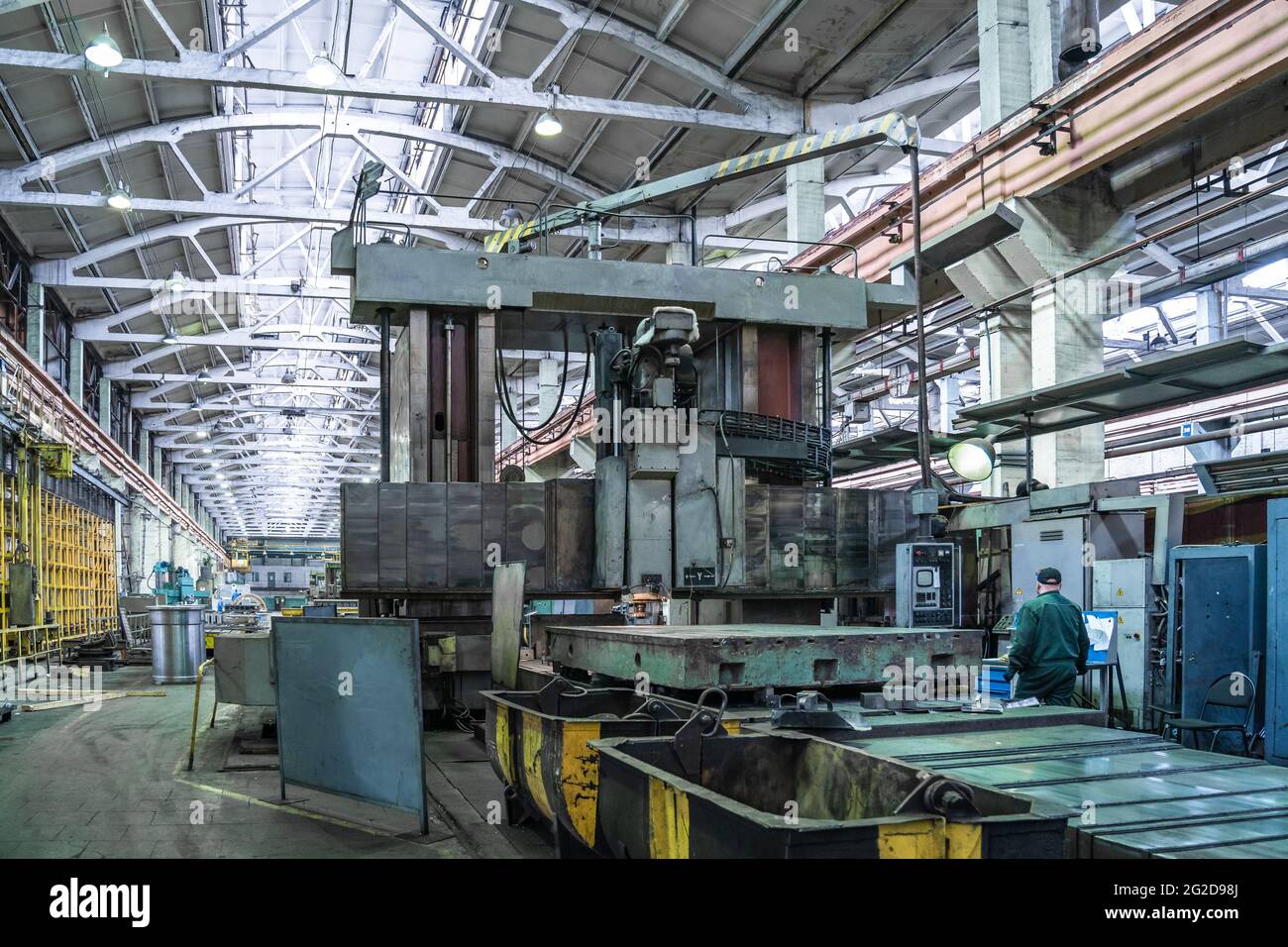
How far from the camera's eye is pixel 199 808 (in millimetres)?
5422

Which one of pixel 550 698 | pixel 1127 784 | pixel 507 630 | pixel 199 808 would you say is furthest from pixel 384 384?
pixel 1127 784

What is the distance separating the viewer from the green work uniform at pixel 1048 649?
5766 millimetres

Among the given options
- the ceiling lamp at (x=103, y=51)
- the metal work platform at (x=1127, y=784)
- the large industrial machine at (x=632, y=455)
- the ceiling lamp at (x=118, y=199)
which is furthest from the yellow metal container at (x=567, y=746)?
the ceiling lamp at (x=118, y=199)

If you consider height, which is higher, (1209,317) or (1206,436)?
(1209,317)

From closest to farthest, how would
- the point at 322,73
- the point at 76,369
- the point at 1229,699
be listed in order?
the point at 1229,699 → the point at 322,73 → the point at 76,369

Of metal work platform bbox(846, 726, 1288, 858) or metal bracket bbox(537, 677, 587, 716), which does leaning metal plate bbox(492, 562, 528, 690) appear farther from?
metal work platform bbox(846, 726, 1288, 858)

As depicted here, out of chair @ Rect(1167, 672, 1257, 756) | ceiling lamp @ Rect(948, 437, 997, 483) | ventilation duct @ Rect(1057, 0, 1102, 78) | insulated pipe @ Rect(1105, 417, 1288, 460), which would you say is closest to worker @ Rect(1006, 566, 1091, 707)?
chair @ Rect(1167, 672, 1257, 756)

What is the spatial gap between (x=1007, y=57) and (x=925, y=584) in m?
6.54

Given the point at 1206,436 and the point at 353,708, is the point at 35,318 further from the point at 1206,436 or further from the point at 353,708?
the point at 1206,436

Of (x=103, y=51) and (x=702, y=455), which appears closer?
(x=702, y=455)

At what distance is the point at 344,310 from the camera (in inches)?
950

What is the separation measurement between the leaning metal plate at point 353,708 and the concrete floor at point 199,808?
0.71ft

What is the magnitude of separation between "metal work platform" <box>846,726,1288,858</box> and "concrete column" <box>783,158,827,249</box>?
436 inches
